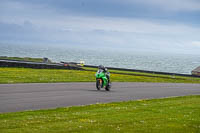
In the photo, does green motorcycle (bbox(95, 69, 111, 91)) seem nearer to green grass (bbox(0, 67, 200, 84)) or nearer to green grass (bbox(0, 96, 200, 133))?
green grass (bbox(0, 67, 200, 84))

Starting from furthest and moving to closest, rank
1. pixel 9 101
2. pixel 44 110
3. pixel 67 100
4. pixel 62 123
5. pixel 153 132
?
pixel 67 100, pixel 9 101, pixel 44 110, pixel 62 123, pixel 153 132

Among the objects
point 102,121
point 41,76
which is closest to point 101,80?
point 41,76

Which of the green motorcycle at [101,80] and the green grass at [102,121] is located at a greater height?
the green motorcycle at [101,80]

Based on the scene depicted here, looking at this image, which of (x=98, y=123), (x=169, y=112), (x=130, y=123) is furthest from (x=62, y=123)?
(x=169, y=112)

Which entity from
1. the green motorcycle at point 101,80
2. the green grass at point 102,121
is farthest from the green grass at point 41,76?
the green grass at point 102,121

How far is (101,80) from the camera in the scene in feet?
83.1

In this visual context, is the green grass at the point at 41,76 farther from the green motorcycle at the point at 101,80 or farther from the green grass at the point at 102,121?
the green grass at the point at 102,121

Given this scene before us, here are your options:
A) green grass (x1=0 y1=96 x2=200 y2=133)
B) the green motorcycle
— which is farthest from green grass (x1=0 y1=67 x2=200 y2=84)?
green grass (x1=0 y1=96 x2=200 y2=133)

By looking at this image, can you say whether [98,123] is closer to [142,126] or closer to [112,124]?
[112,124]

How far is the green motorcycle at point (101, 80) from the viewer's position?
24891 millimetres

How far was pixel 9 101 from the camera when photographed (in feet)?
55.3

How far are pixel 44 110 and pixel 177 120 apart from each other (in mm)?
4834

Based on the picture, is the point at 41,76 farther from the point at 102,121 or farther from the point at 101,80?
the point at 102,121

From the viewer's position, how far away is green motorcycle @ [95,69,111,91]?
2489cm
